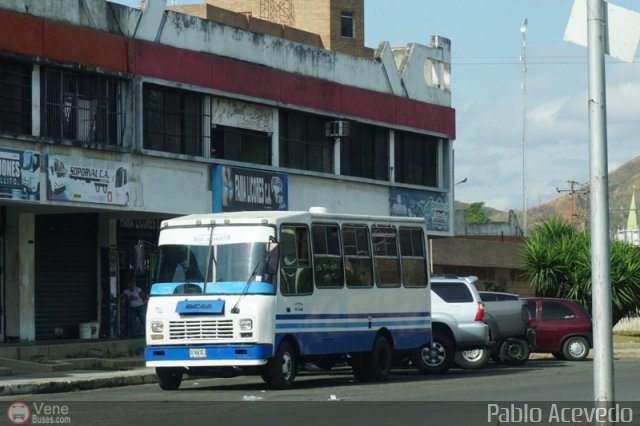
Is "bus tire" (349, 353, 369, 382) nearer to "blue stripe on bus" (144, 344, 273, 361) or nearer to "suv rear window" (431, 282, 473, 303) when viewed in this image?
"blue stripe on bus" (144, 344, 273, 361)

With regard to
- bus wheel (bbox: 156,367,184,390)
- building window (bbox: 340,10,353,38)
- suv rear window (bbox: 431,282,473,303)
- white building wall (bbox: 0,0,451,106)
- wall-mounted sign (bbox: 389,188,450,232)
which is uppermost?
building window (bbox: 340,10,353,38)

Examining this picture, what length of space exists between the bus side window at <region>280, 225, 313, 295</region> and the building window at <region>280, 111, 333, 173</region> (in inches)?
587

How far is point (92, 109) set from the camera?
98.6 feet

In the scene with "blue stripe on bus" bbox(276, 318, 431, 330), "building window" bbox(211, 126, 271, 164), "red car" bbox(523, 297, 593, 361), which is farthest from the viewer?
"building window" bbox(211, 126, 271, 164)

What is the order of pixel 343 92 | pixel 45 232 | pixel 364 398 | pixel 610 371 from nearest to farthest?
pixel 610 371, pixel 364 398, pixel 45 232, pixel 343 92

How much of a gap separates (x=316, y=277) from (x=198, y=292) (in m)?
2.25

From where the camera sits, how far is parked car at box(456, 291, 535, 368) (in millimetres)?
28984

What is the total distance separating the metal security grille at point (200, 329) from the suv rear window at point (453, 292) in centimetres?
749

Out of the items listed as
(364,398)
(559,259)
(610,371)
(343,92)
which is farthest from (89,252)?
(610,371)

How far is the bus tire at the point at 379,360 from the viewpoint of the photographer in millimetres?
23250

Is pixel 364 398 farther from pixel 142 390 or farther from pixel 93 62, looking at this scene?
pixel 93 62

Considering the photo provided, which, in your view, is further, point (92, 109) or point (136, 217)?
point (136, 217)

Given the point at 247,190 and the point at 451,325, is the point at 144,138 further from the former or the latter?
the point at 451,325

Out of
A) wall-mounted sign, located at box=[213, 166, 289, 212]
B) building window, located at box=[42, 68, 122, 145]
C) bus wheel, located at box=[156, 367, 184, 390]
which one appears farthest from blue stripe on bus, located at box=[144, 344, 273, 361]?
wall-mounted sign, located at box=[213, 166, 289, 212]
